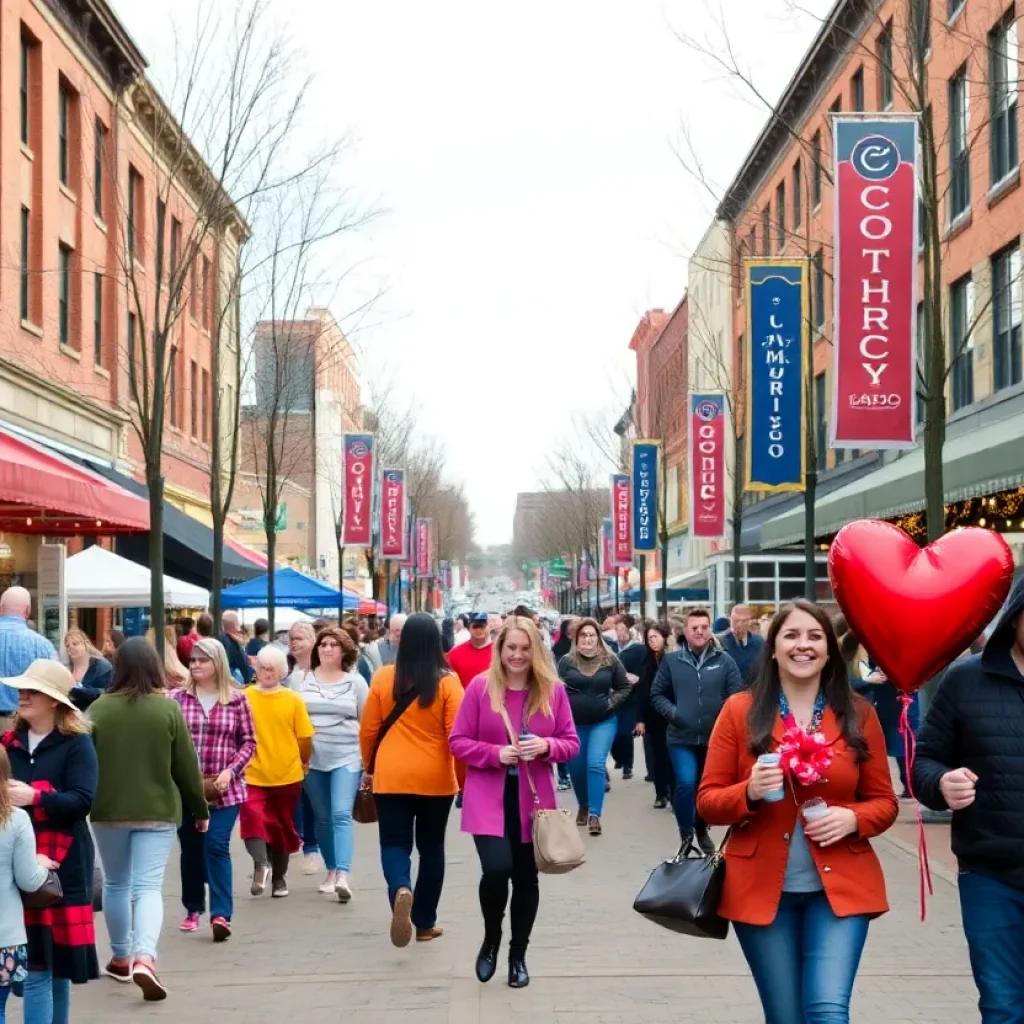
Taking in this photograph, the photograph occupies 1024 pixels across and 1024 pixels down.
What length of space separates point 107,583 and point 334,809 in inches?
504

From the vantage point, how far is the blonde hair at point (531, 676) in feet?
25.0

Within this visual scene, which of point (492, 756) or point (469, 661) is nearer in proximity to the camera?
point (492, 756)

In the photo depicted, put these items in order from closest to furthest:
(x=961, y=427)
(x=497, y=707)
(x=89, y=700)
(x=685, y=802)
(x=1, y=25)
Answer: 1. (x=497, y=707)
2. (x=685, y=802)
3. (x=89, y=700)
4. (x=1, y=25)
5. (x=961, y=427)

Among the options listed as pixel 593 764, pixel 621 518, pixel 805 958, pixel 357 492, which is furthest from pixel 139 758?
pixel 621 518

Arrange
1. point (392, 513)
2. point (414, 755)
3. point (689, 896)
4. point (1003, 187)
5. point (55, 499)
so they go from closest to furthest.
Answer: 1. point (689, 896)
2. point (414, 755)
3. point (55, 499)
4. point (1003, 187)
5. point (392, 513)

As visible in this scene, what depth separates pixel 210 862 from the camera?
9.15 m

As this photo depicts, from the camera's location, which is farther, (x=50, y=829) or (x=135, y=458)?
(x=135, y=458)

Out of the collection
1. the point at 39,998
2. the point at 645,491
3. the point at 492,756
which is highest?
the point at 645,491

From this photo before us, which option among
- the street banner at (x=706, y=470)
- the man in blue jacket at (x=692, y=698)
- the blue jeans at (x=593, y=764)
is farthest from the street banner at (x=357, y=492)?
the man in blue jacket at (x=692, y=698)

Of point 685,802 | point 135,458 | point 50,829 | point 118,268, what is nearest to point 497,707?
point 50,829

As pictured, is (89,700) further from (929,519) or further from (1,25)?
(1,25)

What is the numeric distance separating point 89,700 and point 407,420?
44.4 meters

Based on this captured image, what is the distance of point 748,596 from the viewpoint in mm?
37906

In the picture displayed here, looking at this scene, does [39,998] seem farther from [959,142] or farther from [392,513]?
[392,513]
